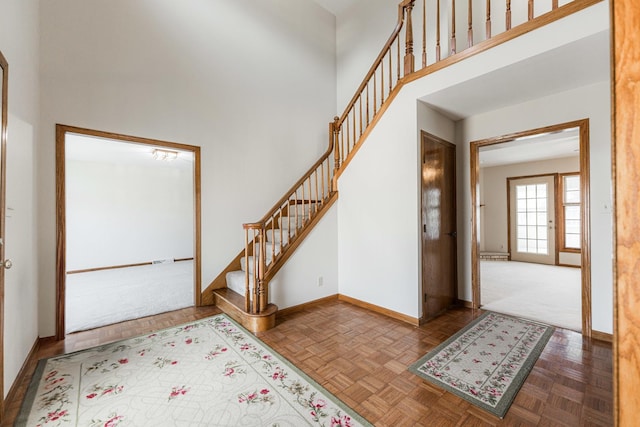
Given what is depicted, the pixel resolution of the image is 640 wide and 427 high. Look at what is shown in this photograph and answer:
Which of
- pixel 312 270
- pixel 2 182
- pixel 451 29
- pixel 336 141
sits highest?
pixel 451 29

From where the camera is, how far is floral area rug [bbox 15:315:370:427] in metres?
1.62

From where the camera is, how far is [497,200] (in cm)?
738

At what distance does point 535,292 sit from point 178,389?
4725 mm

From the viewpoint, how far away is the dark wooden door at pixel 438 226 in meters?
3.05

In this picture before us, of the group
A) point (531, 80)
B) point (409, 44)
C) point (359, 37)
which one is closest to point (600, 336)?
point (531, 80)

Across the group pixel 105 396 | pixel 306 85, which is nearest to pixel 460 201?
pixel 306 85

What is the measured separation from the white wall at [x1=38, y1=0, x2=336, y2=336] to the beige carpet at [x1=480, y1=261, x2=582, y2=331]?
136 inches

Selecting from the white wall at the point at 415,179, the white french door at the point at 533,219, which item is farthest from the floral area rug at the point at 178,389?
the white french door at the point at 533,219

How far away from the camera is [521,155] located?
20.1 ft

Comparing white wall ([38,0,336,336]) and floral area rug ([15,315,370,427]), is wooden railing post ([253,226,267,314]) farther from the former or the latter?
white wall ([38,0,336,336])

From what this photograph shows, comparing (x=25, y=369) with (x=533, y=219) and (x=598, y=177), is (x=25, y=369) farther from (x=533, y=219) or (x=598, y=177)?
(x=533, y=219)

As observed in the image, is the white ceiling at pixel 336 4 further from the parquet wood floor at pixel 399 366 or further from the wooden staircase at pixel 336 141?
the parquet wood floor at pixel 399 366

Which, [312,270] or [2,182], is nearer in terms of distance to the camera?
[2,182]

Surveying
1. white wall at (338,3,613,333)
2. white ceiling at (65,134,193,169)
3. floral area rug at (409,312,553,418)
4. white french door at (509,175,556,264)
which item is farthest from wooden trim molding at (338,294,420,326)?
white french door at (509,175,556,264)
